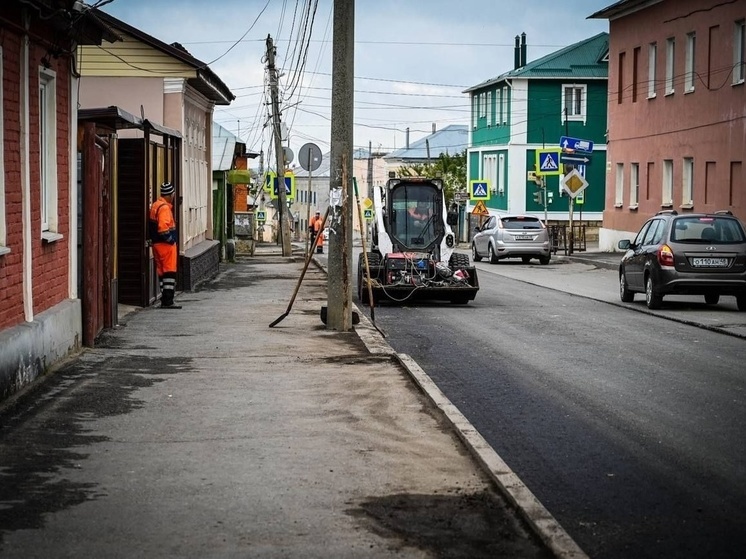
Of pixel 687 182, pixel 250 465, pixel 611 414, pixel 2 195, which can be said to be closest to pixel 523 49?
pixel 687 182

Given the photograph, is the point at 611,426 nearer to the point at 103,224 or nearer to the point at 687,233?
the point at 103,224

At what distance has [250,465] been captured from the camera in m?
8.30

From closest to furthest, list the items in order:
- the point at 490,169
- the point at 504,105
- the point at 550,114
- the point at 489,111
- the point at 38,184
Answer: the point at 38,184 < the point at 550,114 < the point at 504,105 < the point at 490,169 < the point at 489,111

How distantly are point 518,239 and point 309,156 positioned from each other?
28.5 ft

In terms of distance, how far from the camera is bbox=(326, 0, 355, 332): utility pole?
16359 mm

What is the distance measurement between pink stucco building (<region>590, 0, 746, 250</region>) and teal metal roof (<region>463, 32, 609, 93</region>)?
2058 cm

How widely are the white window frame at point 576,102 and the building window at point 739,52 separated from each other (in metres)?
32.9

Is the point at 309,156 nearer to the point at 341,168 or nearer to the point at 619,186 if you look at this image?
the point at 619,186

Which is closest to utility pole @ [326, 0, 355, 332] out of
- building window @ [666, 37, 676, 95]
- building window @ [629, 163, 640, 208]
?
building window @ [666, 37, 676, 95]

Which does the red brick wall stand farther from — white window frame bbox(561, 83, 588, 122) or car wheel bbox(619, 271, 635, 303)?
white window frame bbox(561, 83, 588, 122)

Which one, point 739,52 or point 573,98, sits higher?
point 573,98

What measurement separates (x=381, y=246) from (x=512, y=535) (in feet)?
59.5

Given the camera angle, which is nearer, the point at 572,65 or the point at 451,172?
the point at 572,65

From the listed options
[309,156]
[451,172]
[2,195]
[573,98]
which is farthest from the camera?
[451,172]
